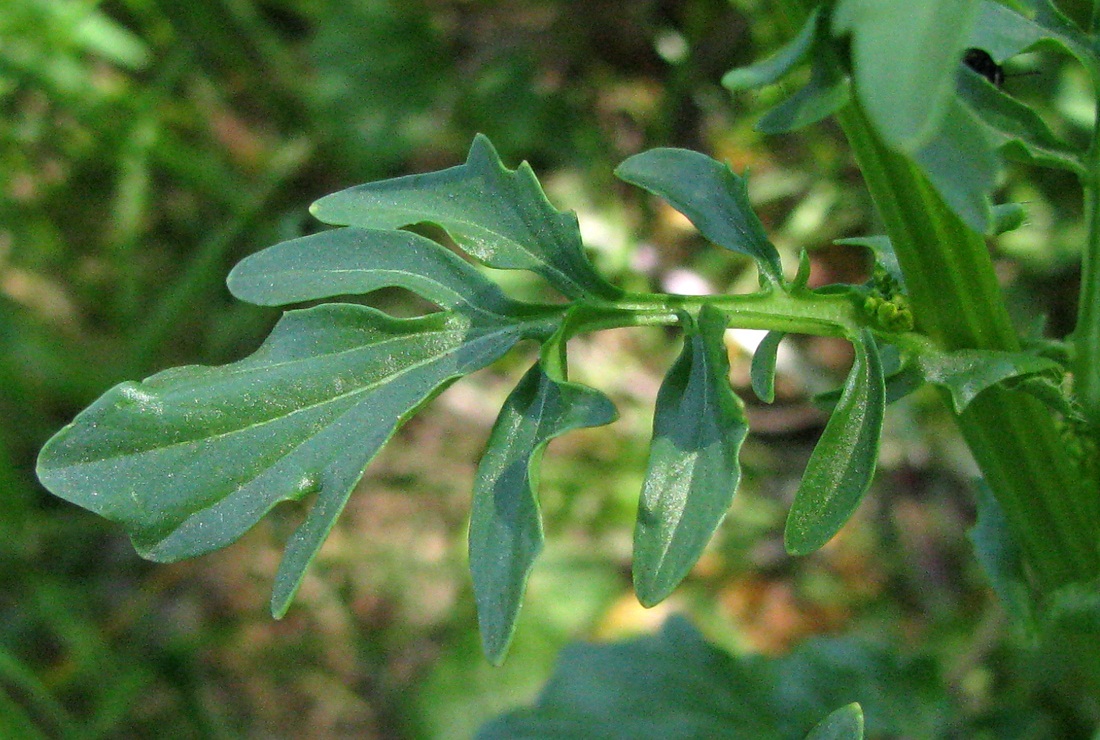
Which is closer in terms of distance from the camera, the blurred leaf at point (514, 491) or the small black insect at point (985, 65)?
the blurred leaf at point (514, 491)

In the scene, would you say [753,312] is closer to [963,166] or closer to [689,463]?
[689,463]

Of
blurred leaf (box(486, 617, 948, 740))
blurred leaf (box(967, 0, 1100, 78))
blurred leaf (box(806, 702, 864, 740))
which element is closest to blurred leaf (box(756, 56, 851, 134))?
blurred leaf (box(967, 0, 1100, 78))

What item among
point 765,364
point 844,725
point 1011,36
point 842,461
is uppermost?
point 1011,36

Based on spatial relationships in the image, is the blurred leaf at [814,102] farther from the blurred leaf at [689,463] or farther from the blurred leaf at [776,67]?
the blurred leaf at [689,463]

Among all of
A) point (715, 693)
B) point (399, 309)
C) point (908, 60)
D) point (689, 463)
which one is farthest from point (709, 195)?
point (399, 309)

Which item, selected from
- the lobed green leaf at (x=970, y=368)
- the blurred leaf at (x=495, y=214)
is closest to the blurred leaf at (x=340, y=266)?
the blurred leaf at (x=495, y=214)

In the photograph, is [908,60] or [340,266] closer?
[908,60]
